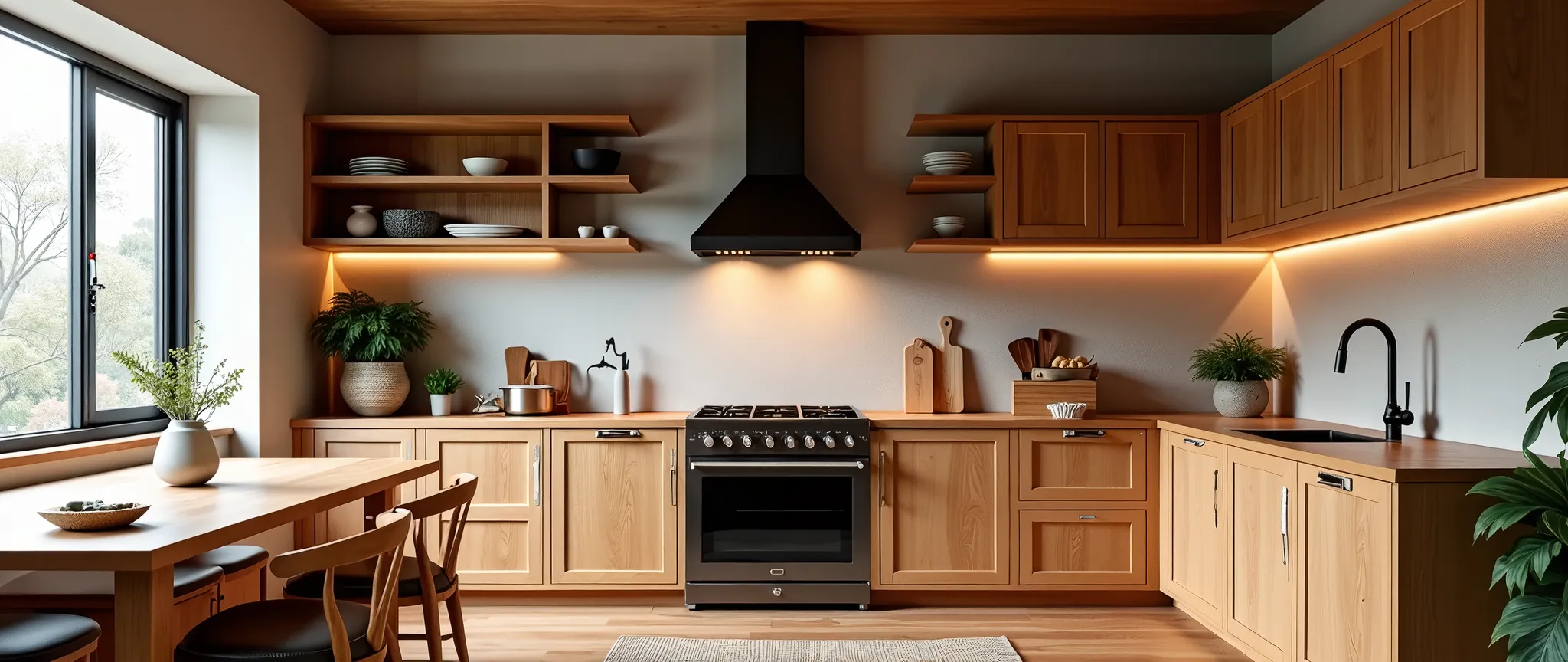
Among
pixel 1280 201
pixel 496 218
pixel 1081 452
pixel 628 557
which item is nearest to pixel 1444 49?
pixel 1280 201

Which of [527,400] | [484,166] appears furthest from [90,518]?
[484,166]

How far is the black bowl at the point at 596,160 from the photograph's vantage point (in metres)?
4.21

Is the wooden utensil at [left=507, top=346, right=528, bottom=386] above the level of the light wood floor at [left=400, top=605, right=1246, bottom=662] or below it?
above

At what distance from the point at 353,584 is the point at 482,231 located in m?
1.96

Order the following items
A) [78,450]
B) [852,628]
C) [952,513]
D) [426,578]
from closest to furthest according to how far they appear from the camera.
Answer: [426,578] < [78,450] < [852,628] < [952,513]

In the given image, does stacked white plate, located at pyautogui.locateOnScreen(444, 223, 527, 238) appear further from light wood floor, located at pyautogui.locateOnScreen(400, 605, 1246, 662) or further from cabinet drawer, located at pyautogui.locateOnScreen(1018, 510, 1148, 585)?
cabinet drawer, located at pyautogui.locateOnScreen(1018, 510, 1148, 585)

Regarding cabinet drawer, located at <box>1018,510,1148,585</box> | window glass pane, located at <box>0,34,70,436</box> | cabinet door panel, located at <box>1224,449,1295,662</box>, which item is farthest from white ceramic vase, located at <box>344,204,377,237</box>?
cabinet door panel, located at <box>1224,449,1295,662</box>

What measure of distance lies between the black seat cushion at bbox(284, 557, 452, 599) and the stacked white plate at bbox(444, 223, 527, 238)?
1.84 meters

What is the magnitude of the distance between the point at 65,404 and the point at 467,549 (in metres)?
1.53

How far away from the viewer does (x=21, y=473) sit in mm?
2760

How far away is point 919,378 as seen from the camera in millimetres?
4449

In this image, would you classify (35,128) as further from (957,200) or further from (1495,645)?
(1495,645)

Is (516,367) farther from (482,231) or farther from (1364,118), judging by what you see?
(1364,118)

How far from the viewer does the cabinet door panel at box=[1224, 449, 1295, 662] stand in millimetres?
2992
